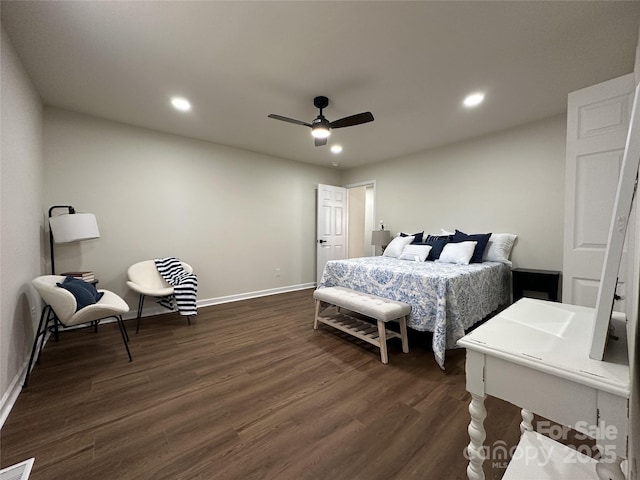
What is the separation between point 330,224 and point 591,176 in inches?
158

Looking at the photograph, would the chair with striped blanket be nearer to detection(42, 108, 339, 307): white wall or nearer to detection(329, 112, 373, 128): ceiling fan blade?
detection(42, 108, 339, 307): white wall

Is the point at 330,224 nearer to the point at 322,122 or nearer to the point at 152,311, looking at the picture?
the point at 322,122

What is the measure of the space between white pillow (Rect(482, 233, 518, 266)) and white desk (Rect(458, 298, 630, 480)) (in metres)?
2.70

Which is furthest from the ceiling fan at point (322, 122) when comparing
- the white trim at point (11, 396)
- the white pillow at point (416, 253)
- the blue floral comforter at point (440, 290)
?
the white trim at point (11, 396)

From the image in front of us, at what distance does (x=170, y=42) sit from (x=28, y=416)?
108 inches

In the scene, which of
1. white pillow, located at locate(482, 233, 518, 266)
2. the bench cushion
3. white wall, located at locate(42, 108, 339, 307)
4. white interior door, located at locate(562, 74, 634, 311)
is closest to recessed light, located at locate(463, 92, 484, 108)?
white interior door, located at locate(562, 74, 634, 311)

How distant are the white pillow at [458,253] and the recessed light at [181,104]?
371 centimetres

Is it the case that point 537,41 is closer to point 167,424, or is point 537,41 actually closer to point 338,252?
point 167,424

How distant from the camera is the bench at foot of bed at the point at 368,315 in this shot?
233 cm

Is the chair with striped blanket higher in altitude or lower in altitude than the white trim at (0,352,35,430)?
higher

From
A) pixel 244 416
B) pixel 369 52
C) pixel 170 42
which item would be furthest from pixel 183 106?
pixel 244 416

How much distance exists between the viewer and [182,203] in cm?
386

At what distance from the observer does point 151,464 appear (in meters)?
1.29

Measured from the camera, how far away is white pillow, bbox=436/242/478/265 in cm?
329
